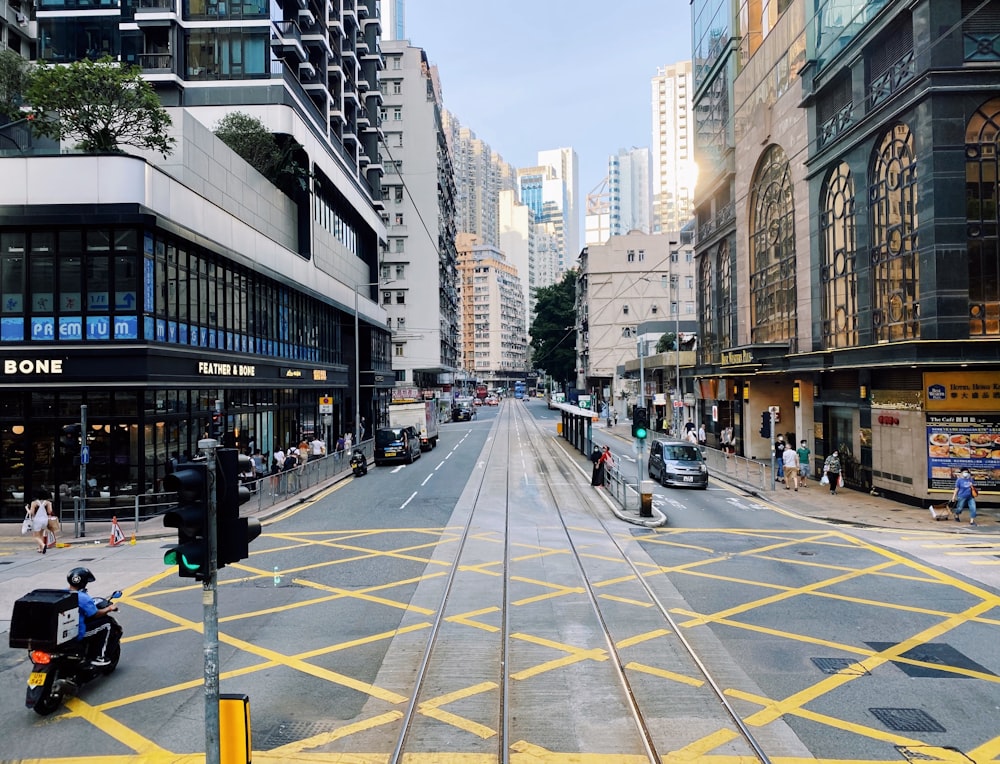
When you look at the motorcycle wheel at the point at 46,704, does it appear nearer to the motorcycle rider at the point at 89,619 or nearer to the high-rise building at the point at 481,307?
the motorcycle rider at the point at 89,619

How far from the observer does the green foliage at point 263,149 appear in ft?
121

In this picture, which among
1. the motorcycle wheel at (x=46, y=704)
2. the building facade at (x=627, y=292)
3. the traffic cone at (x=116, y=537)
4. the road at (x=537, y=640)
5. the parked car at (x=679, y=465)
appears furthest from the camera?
the building facade at (x=627, y=292)

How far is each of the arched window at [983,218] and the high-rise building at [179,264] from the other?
25321 mm

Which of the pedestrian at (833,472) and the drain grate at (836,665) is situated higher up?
the pedestrian at (833,472)

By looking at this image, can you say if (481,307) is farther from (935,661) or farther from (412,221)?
(935,661)

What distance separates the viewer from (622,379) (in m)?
80.8

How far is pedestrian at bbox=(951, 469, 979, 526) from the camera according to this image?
20062mm

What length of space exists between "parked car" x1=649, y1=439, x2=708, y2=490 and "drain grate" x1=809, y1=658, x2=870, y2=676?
728 inches

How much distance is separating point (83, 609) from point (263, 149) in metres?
33.4

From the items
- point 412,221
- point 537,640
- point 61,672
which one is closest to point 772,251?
point 537,640

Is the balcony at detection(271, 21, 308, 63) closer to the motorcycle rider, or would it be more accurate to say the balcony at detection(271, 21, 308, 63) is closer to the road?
the road

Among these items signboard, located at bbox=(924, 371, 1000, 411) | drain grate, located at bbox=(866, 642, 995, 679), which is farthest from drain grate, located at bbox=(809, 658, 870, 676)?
signboard, located at bbox=(924, 371, 1000, 411)

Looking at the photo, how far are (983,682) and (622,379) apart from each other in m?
72.4

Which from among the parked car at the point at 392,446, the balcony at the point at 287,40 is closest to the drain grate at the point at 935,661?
the parked car at the point at 392,446
